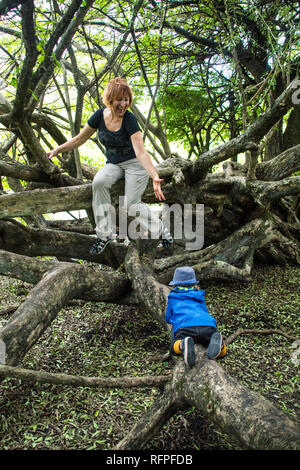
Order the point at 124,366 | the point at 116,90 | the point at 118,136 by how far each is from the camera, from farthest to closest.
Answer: the point at 118,136, the point at 116,90, the point at 124,366

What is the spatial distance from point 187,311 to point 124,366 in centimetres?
90

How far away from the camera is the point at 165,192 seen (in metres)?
4.81

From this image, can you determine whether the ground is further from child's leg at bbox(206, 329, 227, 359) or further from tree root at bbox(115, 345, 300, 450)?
child's leg at bbox(206, 329, 227, 359)

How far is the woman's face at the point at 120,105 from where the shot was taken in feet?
10.4

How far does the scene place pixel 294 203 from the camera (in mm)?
5863

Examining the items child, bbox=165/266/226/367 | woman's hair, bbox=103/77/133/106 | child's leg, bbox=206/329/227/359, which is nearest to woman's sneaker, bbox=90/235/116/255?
child, bbox=165/266/226/367

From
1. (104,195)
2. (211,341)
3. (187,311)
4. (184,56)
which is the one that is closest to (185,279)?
(187,311)

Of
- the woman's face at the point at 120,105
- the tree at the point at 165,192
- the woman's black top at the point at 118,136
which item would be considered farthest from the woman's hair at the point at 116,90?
the tree at the point at 165,192

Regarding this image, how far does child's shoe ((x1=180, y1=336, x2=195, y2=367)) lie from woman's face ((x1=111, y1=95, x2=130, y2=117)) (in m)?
2.22

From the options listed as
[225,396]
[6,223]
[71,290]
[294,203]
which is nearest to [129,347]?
[71,290]

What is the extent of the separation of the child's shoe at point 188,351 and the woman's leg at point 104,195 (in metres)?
1.84

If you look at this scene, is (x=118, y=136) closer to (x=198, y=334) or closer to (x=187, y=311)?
(x=187, y=311)
